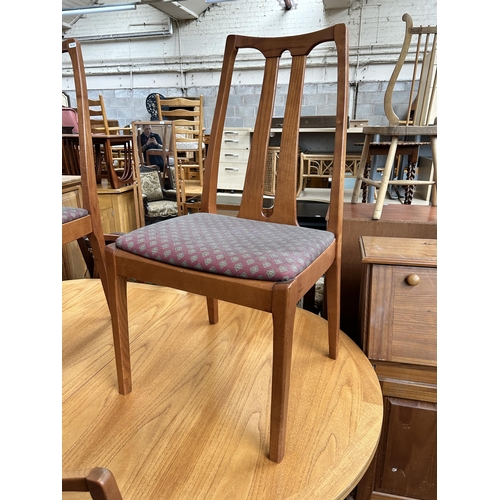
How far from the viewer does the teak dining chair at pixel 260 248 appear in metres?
0.67

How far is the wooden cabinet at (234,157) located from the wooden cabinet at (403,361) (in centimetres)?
299

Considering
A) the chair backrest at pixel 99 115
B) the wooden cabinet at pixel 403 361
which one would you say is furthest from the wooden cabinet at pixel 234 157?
the wooden cabinet at pixel 403 361

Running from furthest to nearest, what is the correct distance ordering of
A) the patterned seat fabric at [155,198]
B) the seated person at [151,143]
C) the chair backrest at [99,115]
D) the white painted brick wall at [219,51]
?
the white painted brick wall at [219,51] < the chair backrest at [99,115] < the patterned seat fabric at [155,198] < the seated person at [151,143]

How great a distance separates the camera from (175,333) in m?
1.21

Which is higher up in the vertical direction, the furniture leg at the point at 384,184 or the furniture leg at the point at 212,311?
the furniture leg at the point at 384,184

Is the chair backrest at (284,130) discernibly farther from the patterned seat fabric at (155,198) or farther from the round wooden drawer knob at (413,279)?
the patterned seat fabric at (155,198)

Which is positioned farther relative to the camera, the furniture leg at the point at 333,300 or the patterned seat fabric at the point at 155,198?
the patterned seat fabric at the point at 155,198

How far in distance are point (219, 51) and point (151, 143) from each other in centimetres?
308

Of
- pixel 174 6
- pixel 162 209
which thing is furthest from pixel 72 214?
pixel 174 6

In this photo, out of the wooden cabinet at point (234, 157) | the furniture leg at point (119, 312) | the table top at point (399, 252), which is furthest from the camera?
the wooden cabinet at point (234, 157)
